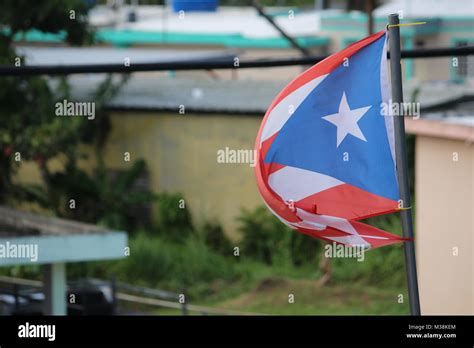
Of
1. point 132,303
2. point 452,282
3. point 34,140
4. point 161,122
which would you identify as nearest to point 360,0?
point 161,122

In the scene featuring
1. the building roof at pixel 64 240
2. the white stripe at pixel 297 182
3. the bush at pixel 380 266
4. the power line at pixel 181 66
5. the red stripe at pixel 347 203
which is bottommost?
the red stripe at pixel 347 203

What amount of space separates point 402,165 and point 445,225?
646cm

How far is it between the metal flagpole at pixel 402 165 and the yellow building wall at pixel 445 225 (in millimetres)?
5841

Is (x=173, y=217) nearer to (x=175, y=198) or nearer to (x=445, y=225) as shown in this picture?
(x=175, y=198)

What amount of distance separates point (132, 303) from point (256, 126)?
598cm

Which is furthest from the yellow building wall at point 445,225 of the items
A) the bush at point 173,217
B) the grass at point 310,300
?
the bush at point 173,217

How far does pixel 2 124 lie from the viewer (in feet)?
69.8

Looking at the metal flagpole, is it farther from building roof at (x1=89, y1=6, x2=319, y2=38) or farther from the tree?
building roof at (x1=89, y1=6, x2=319, y2=38)

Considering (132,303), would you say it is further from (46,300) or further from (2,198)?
(46,300)

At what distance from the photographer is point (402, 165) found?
637 centimetres

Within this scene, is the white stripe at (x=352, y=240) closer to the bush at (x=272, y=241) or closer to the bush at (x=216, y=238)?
the bush at (x=272, y=241)

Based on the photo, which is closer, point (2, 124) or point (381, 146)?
point (381, 146)

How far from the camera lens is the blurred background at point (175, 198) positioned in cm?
1258
